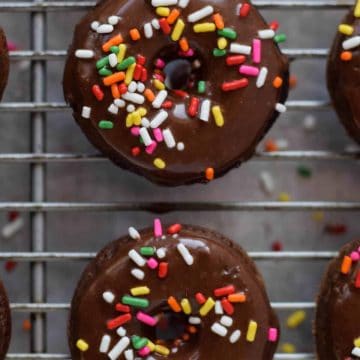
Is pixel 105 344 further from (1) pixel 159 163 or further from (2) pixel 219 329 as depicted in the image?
(1) pixel 159 163

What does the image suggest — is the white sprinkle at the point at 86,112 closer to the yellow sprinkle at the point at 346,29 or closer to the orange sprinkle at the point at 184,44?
the orange sprinkle at the point at 184,44

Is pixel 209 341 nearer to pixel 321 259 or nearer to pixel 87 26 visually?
pixel 321 259

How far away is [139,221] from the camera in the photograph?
198 centimetres

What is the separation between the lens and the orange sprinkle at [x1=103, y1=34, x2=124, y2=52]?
1698 millimetres

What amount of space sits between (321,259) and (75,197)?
0.61 m

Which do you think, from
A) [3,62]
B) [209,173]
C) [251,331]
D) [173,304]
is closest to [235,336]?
[251,331]

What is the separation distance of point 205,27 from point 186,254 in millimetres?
477

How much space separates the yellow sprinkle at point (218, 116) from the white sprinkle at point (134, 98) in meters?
0.15

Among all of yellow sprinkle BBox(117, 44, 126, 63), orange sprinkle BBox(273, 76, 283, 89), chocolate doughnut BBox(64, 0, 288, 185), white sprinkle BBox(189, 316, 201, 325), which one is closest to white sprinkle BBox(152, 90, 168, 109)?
chocolate doughnut BBox(64, 0, 288, 185)

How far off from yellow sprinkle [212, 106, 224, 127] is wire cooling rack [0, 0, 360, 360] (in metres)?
0.17

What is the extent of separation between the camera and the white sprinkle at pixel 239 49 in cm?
171

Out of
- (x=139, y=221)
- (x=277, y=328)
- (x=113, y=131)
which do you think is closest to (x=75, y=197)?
(x=139, y=221)

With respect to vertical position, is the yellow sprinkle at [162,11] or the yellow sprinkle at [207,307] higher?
the yellow sprinkle at [162,11]

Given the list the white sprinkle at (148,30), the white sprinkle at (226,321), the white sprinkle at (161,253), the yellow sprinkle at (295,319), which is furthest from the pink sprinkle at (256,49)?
the yellow sprinkle at (295,319)
